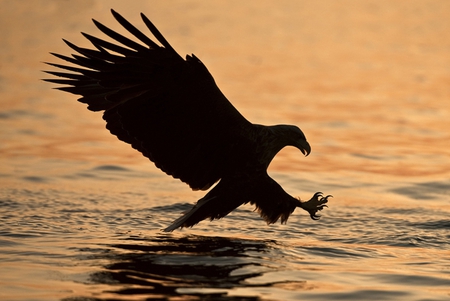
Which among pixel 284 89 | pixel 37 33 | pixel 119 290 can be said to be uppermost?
pixel 37 33

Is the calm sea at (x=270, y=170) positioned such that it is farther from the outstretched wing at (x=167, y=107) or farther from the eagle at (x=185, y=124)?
the outstretched wing at (x=167, y=107)

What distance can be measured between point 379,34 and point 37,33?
6.35m

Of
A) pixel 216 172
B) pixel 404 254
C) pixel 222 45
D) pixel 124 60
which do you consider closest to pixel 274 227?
pixel 216 172

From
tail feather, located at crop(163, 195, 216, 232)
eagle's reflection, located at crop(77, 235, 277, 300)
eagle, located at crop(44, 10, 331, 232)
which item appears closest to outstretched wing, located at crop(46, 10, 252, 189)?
eagle, located at crop(44, 10, 331, 232)

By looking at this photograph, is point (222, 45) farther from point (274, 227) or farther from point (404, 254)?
point (404, 254)

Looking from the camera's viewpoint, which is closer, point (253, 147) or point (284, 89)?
point (253, 147)

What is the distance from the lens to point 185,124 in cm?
761

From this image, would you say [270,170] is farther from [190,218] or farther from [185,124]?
[185,124]

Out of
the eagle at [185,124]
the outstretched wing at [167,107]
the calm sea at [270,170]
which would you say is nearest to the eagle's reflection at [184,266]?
the calm sea at [270,170]

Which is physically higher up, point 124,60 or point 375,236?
point 124,60

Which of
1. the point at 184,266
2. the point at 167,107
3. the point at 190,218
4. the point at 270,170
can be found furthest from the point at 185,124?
the point at 270,170

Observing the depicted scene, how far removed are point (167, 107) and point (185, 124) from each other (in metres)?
0.21

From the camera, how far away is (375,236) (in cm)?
817

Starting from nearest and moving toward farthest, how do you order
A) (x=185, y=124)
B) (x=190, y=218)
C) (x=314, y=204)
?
1. (x=185, y=124)
2. (x=190, y=218)
3. (x=314, y=204)
